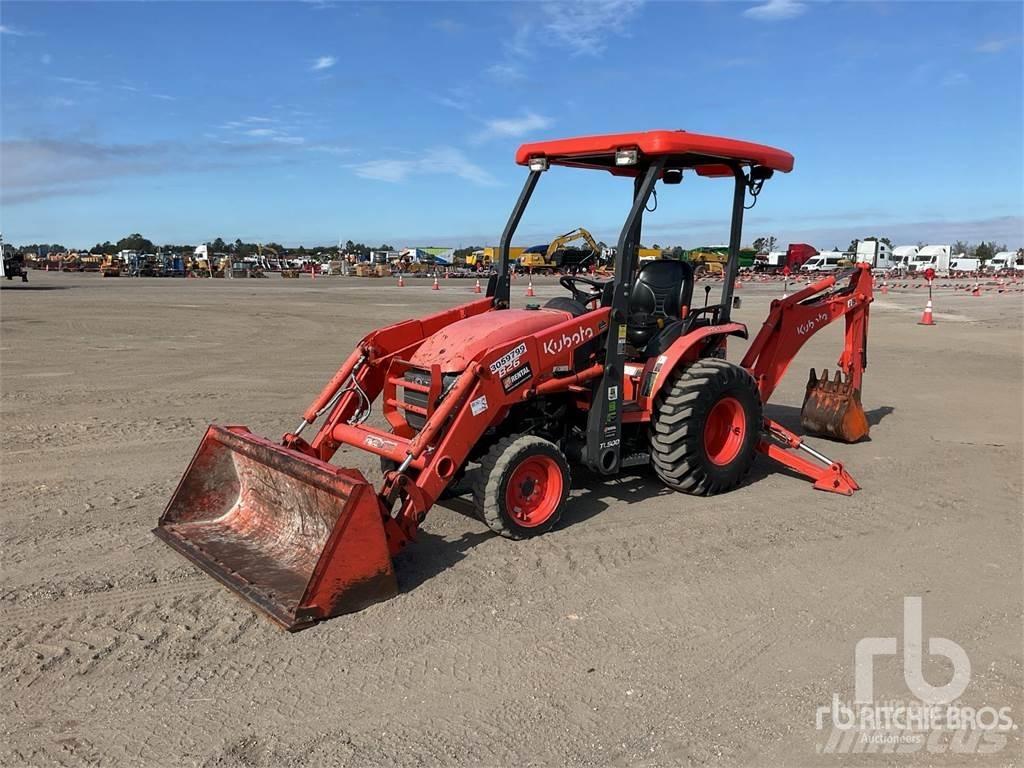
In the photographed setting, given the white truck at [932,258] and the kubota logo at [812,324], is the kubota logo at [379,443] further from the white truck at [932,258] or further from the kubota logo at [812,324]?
the white truck at [932,258]

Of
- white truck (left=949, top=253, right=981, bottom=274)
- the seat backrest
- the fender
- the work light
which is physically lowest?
the fender

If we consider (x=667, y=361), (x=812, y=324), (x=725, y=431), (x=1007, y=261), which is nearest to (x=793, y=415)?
(x=812, y=324)

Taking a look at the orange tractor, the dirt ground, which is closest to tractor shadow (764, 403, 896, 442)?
the dirt ground

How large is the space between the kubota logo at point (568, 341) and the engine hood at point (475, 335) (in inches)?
8.5

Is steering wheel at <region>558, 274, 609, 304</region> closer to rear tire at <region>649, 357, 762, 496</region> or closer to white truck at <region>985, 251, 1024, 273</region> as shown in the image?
rear tire at <region>649, 357, 762, 496</region>

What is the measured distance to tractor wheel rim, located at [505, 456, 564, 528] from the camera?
4656 millimetres

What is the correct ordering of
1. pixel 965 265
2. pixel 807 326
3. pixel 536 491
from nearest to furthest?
pixel 536 491 < pixel 807 326 < pixel 965 265

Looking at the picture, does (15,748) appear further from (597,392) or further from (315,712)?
(597,392)

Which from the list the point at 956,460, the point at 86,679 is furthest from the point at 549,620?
the point at 956,460

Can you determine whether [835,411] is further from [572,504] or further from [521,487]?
[521,487]

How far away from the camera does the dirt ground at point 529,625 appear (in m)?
2.90

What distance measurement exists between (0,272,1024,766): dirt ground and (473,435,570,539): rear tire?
15cm

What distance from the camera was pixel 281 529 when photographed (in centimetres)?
439

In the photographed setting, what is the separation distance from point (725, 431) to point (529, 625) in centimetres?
273
